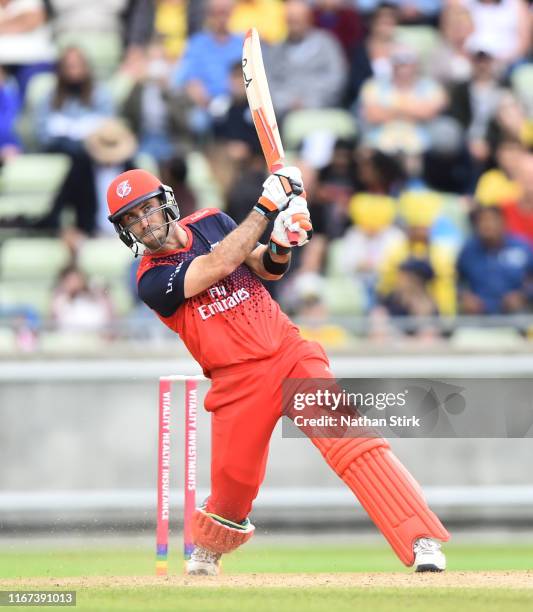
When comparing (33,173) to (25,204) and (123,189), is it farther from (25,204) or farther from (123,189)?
(123,189)

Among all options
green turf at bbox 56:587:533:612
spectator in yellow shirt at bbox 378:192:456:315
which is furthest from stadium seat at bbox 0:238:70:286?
green turf at bbox 56:587:533:612

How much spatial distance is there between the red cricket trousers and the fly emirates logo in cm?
32

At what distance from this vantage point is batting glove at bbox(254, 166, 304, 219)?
25.7 feet

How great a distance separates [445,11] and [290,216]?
819 centimetres

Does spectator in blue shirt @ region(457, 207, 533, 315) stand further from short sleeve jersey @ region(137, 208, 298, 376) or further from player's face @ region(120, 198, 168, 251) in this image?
player's face @ region(120, 198, 168, 251)

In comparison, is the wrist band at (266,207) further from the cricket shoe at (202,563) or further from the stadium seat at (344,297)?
the stadium seat at (344,297)

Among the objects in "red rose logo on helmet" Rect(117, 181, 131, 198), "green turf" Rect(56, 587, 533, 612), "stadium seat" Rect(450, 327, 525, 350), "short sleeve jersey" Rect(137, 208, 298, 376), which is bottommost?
"green turf" Rect(56, 587, 533, 612)

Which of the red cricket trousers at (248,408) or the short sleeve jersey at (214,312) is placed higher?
the short sleeve jersey at (214,312)

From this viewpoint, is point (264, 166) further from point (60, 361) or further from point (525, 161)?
point (60, 361)

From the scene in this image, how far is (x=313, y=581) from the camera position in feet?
26.9

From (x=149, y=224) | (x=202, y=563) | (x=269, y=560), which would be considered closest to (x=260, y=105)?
(x=149, y=224)

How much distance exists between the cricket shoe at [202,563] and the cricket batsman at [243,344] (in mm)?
210

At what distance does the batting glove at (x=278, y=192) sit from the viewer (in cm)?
784

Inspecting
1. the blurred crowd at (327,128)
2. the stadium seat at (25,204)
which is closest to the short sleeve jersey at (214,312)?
the blurred crowd at (327,128)
